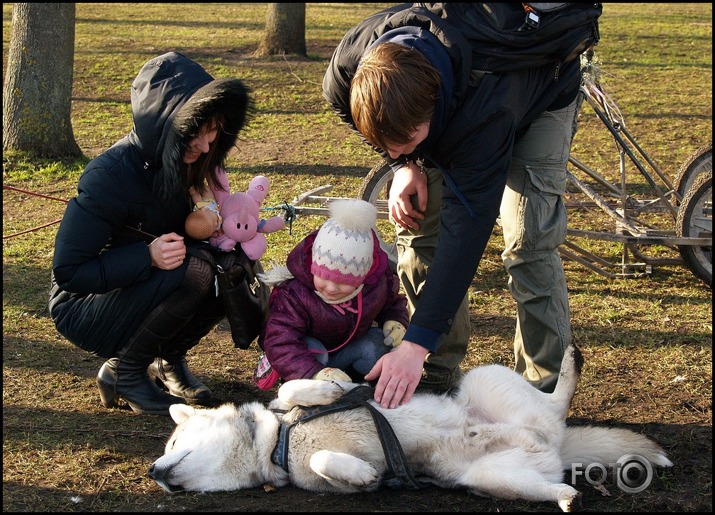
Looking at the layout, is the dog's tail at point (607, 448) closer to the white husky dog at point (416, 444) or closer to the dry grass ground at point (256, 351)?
the white husky dog at point (416, 444)

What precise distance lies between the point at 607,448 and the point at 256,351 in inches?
80.7

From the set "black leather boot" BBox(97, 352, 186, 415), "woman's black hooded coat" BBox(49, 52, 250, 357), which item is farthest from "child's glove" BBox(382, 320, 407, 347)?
"black leather boot" BBox(97, 352, 186, 415)

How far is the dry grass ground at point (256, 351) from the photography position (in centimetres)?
313

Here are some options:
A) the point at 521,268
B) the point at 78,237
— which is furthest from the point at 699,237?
the point at 78,237

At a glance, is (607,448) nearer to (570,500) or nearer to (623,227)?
(570,500)

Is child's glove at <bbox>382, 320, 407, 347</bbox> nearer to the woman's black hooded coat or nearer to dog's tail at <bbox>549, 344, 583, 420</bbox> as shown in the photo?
dog's tail at <bbox>549, 344, 583, 420</bbox>

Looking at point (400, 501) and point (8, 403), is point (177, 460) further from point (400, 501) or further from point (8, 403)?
point (8, 403)

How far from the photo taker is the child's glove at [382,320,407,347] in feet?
12.3

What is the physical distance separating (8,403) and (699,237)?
4.29 m

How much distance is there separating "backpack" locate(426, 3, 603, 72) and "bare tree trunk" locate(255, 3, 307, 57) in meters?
9.74

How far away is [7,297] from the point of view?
16.7ft

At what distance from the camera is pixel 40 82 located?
25.3ft

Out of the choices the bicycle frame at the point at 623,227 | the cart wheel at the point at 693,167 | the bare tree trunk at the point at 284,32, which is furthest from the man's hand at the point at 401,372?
the bare tree trunk at the point at 284,32

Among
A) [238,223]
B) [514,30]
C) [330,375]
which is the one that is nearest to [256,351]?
[238,223]
